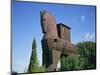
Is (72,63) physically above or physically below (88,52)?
below

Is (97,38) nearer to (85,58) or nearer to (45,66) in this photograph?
(85,58)

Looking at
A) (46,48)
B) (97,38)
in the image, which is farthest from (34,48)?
(97,38)

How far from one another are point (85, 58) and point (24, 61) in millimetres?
852

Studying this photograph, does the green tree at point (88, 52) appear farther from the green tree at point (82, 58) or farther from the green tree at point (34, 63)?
the green tree at point (34, 63)

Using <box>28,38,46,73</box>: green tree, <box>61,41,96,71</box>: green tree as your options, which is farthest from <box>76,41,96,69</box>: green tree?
<box>28,38,46,73</box>: green tree

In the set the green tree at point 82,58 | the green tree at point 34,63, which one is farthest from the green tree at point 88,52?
the green tree at point 34,63

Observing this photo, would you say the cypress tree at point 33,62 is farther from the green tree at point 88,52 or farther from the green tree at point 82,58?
the green tree at point 88,52

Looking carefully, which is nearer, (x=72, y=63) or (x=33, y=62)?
(x=33, y=62)

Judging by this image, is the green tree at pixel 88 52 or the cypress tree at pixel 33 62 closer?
the cypress tree at pixel 33 62

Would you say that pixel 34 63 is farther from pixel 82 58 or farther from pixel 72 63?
pixel 82 58

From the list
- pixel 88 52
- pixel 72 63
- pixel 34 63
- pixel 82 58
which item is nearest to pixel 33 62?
pixel 34 63

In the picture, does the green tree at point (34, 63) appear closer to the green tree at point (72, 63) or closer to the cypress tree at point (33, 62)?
the cypress tree at point (33, 62)

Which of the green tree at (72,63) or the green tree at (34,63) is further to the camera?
the green tree at (72,63)
